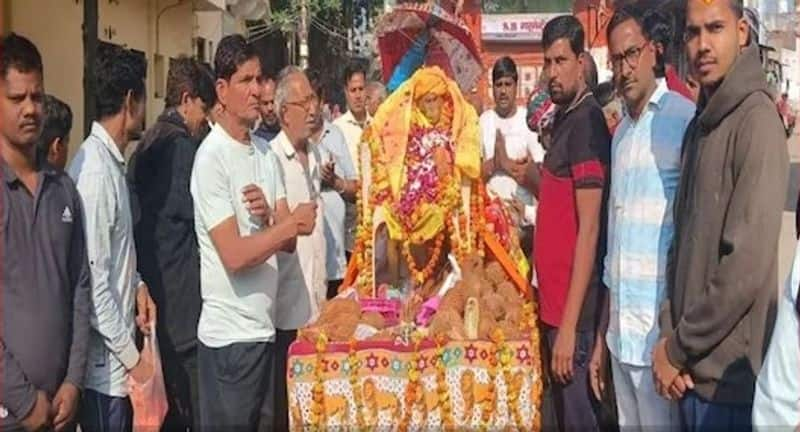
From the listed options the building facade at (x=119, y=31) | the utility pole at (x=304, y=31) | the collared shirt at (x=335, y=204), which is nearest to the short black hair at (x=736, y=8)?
the collared shirt at (x=335, y=204)

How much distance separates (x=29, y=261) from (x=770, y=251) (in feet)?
7.07

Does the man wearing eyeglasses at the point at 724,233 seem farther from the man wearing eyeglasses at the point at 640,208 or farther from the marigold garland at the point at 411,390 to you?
the marigold garland at the point at 411,390

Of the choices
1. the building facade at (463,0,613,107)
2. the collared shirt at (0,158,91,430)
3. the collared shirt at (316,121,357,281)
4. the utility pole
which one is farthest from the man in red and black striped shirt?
the utility pole

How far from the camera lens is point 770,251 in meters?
2.71

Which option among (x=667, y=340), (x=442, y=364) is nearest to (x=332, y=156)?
(x=442, y=364)

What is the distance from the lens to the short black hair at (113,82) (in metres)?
3.77

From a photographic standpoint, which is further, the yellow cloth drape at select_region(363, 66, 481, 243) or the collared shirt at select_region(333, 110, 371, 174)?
the collared shirt at select_region(333, 110, 371, 174)

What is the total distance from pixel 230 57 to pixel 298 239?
35.2 inches

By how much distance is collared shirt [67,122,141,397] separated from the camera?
3.42 m

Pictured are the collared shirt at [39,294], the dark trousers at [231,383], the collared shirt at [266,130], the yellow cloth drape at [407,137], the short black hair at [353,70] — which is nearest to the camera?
the collared shirt at [39,294]

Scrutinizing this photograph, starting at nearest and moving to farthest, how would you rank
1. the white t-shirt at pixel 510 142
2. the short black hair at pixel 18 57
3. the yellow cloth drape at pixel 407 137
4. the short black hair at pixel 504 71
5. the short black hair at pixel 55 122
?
the short black hair at pixel 18 57
the short black hair at pixel 55 122
the yellow cloth drape at pixel 407 137
the white t-shirt at pixel 510 142
the short black hair at pixel 504 71

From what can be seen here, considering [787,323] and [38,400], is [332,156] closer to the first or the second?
[38,400]

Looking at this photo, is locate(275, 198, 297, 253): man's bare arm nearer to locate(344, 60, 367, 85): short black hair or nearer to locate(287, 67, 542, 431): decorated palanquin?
locate(287, 67, 542, 431): decorated palanquin

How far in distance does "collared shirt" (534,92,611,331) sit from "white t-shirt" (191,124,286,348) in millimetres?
1078
